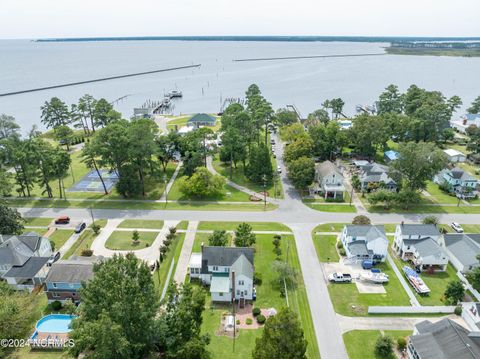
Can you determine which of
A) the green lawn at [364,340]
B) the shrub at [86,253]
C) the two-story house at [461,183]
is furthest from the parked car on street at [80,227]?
the two-story house at [461,183]

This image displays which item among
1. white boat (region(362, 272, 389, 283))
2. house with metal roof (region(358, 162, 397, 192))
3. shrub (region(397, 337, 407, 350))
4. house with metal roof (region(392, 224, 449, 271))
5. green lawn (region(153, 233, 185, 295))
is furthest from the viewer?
house with metal roof (region(358, 162, 397, 192))

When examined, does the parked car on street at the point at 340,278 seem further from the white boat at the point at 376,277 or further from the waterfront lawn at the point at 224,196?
the waterfront lawn at the point at 224,196

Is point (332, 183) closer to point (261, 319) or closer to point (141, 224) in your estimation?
point (261, 319)

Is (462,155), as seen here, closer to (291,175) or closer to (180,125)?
(291,175)

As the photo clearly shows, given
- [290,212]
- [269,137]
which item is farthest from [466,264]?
[269,137]

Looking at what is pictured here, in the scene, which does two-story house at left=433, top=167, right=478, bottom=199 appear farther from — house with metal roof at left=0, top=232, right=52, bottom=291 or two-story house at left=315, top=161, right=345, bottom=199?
house with metal roof at left=0, top=232, right=52, bottom=291

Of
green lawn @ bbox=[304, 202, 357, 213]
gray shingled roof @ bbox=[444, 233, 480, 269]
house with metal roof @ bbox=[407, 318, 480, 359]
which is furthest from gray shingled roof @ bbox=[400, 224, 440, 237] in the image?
house with metal roof @ bbox=[407, 318, 480, 359]

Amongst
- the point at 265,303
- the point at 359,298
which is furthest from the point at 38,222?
the point at 359,298
